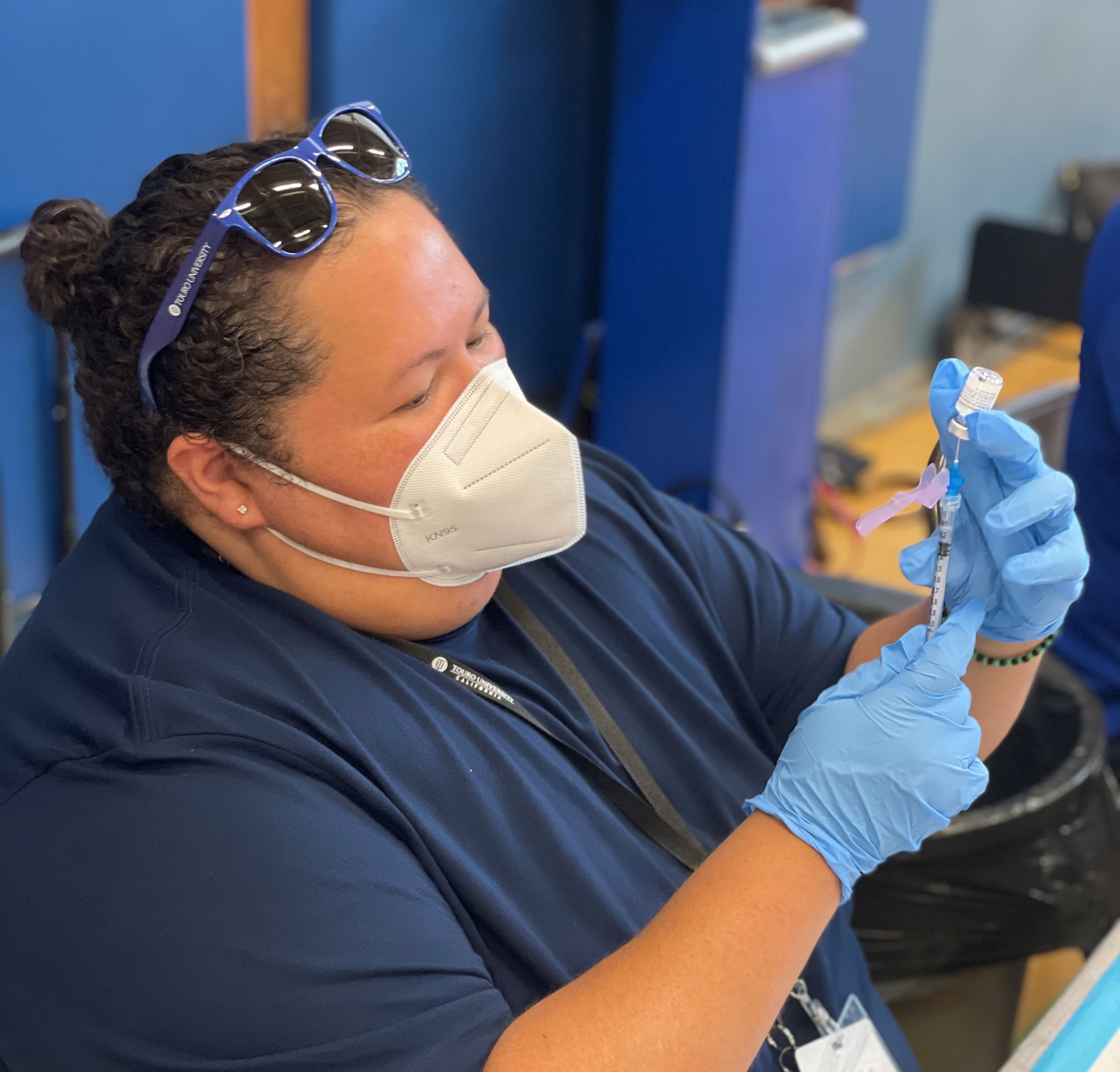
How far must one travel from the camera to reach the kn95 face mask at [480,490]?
3.30 ft

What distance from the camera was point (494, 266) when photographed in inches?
107

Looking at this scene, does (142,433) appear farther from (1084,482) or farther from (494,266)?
(494,266)

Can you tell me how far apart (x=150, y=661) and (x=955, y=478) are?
0.61 metres

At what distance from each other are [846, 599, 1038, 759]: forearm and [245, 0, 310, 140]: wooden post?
1390 millimetres

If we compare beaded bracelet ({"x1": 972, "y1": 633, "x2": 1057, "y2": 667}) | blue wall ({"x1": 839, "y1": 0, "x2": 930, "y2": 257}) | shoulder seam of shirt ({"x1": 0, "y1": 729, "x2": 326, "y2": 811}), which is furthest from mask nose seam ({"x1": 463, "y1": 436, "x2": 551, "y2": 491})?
blue wall ({"x1": 839, "y1": 0, "x2": 930, "y2": 257})

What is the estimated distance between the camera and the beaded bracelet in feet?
3.59

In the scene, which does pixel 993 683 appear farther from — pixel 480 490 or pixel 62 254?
pixel 62 254

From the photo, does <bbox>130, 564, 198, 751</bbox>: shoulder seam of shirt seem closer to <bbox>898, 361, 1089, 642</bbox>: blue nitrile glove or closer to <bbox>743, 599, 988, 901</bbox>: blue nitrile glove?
<bbox>743, 599, 988, 901</bbox>: blue nitrile glove

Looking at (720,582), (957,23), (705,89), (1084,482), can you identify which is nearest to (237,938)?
(720,582)

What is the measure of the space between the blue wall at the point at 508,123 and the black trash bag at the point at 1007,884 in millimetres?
1453

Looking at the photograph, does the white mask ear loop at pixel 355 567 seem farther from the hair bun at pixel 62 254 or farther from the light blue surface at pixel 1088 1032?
the light blue surface at pixel 1088 1032

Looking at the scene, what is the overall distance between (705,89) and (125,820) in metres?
1.98

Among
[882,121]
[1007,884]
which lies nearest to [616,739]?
[1007,884]

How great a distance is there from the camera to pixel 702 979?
0.85m
